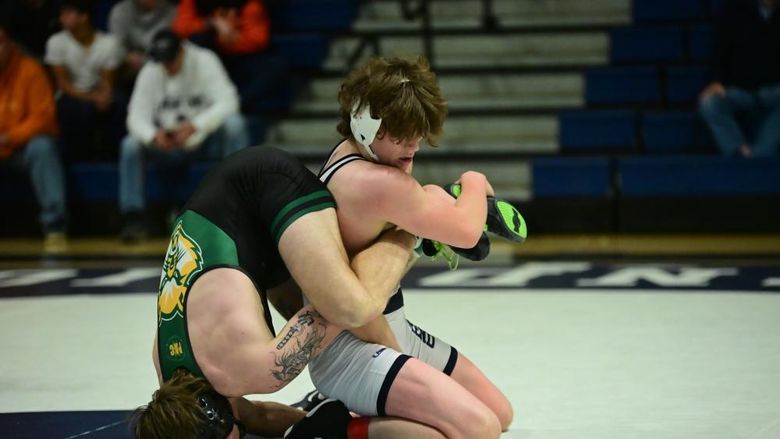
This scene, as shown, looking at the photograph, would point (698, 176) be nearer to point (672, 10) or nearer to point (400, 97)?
point (672, 10)

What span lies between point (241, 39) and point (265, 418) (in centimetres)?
567

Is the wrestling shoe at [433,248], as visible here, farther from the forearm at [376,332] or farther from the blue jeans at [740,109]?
the blue jeans at [740,109]

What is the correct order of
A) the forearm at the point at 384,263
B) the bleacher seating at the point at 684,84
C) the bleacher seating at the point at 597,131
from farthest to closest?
the bleacher seating at the point at 684,84, the bleacher seating at the point at 597,131, the forearm at the point at 384,263

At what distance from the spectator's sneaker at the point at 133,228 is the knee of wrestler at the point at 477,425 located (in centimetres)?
516

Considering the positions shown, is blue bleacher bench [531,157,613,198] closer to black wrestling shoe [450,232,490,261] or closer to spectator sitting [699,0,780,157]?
spectator sitting [699,0,780,157]

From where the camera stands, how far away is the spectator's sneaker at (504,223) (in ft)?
9.59

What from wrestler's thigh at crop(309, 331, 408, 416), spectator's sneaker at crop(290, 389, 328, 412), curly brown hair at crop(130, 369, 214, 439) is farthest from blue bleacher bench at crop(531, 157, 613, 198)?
curly brown hair at crop(130, 369, 214, 439)

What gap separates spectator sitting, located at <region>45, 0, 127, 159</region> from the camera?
8.25 metres

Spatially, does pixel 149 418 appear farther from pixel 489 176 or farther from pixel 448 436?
pixel 489 176

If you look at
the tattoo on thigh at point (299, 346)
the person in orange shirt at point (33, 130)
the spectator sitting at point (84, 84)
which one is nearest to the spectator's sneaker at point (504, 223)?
the tattoo on thigh at point (299, 346)

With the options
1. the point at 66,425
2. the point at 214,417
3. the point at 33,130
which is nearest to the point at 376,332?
the point at 214,417

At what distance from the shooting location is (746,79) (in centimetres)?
754

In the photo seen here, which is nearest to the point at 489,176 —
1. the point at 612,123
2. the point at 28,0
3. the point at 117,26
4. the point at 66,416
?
the point at 612,123

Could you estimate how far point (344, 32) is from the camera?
29.9 ft
